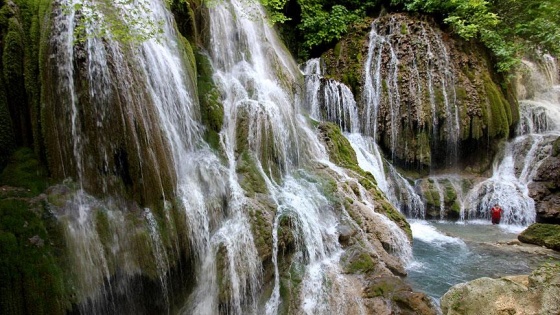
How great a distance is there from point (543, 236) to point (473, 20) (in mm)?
8806

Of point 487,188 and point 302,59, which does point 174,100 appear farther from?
point 487,188

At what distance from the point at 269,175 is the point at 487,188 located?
920 cm

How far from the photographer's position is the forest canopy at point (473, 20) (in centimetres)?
1415

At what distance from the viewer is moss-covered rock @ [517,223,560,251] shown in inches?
387

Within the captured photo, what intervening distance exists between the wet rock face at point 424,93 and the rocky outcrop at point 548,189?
2013 millimetres

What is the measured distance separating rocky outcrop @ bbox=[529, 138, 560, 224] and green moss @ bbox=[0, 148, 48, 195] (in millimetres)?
13844

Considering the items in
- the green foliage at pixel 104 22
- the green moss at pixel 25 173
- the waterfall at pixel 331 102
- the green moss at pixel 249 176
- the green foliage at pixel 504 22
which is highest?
the green foliage at pixel 504 22

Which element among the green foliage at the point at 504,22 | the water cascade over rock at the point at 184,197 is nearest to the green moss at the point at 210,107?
the water cascade over rock at the point at 184,197

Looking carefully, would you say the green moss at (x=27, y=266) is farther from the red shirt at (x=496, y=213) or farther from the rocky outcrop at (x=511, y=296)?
the red shirt at (x=496, y=213)

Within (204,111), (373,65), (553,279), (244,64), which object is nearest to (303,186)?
(204,111)

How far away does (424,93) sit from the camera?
1417 cm

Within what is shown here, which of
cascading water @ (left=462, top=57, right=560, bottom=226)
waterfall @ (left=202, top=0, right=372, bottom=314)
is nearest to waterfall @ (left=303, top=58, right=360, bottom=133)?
waterfall @ (left=202, top=0, right=372, bottom=314)

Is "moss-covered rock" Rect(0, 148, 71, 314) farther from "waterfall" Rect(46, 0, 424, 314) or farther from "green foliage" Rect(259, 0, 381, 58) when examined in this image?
"green foliage" Rect(259, 0, 381, 58)

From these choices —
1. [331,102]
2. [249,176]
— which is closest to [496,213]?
[331,102]
